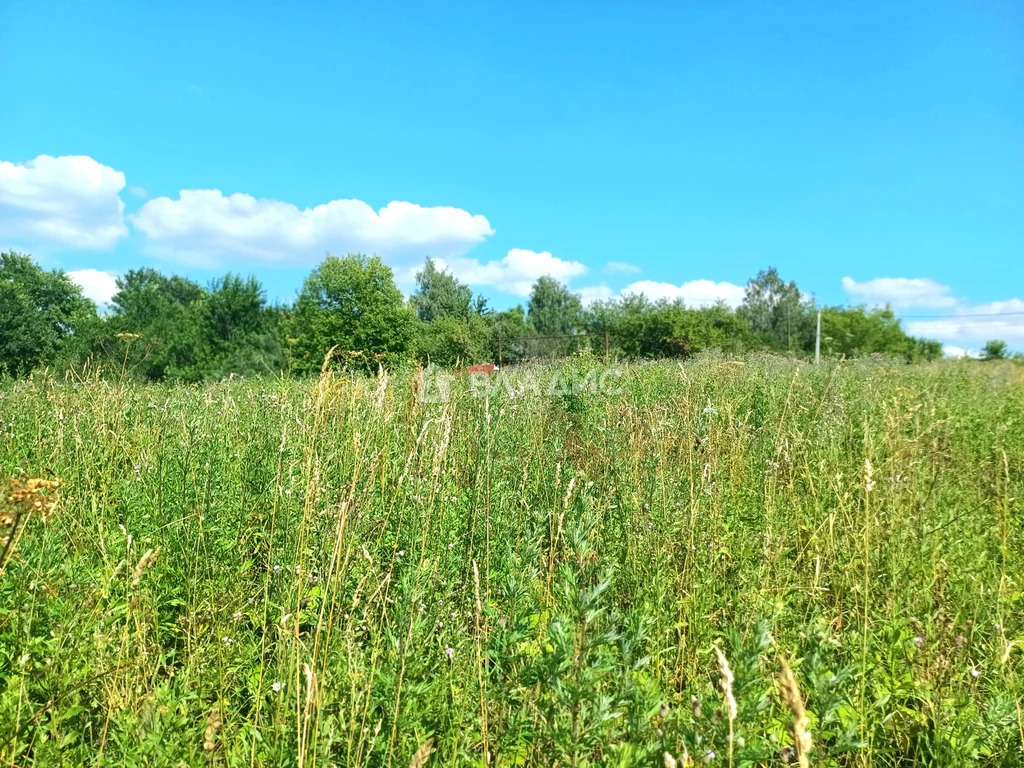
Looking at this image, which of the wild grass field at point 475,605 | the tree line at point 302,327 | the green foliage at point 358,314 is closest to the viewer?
the wild grass field at point 475,605

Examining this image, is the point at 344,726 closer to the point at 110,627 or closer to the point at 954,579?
the point at 110,627

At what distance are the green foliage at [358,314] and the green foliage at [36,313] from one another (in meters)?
13.7

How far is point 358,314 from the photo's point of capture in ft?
130

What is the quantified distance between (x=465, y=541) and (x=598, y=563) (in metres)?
0.73

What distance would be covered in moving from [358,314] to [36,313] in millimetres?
23258

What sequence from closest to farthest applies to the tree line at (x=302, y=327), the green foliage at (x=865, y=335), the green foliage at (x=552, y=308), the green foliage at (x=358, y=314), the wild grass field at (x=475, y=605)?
the wild grass field at (x=475, y=605)
the tree line at (x=302, y=327)
the green foliage at (x=358, y=314)
the green foliage at (x=865, y=335)
the green foliage at (x=552, y=308)

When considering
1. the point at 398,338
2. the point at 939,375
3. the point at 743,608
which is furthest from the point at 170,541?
the point at 398,338

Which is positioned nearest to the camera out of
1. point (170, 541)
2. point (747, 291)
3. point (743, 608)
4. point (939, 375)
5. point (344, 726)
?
point (344, 726)

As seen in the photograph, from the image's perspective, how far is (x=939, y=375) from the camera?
1007 centimetres

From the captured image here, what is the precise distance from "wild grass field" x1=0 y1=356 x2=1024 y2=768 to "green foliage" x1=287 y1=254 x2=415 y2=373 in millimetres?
34208

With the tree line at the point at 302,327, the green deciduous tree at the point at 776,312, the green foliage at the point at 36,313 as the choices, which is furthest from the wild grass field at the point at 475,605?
the green deciduous tree at the point at 776,312

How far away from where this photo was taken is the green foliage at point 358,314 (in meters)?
38.3

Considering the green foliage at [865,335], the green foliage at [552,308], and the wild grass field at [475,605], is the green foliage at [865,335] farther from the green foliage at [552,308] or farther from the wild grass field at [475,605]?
the wild grass field at [475,605]

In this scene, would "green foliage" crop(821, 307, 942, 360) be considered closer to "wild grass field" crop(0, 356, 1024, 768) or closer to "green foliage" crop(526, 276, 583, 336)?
"green foliage" crop(526, 276, 583, 336)
